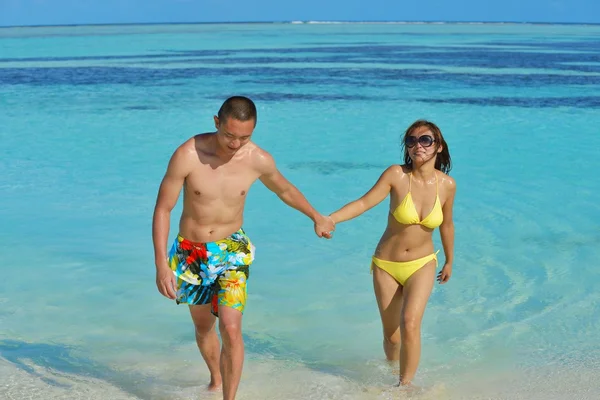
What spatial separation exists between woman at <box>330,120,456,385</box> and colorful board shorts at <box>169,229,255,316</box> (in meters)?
0.62

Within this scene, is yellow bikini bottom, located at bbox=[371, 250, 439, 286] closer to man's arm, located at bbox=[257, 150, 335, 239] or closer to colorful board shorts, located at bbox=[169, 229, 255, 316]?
man's arm, located at bbox=[257, 150, 335, 239]

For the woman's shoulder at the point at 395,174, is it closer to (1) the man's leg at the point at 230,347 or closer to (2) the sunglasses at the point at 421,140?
(2) the sunglasses at the point at 421,140

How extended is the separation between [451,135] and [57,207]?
7.66m

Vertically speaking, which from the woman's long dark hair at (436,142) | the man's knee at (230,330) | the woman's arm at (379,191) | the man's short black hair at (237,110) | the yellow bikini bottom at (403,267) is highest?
the man's short black hair at (237,110)

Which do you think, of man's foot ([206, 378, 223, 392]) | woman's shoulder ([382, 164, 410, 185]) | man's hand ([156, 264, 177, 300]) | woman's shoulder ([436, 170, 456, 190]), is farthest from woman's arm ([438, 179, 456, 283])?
man's hand ([156, 264, 177, 300])

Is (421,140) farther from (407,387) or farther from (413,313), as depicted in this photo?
(407,387)

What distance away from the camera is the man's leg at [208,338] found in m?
3.90

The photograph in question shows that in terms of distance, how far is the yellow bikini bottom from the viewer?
4086 mm

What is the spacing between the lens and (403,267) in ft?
13.4

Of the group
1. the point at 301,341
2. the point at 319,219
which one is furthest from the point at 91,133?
the point at 319,219

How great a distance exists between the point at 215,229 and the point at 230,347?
542 mm

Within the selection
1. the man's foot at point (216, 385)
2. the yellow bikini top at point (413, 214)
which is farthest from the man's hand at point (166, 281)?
the yellow bikini top at point (413, 214)

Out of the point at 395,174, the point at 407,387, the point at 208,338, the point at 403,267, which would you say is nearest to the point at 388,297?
the point at 403,267

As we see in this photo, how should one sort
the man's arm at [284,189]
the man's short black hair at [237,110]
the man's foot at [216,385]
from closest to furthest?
the man's short black hair at [237,110], the man's arm at [284,189], the man's foot at [216,385]
